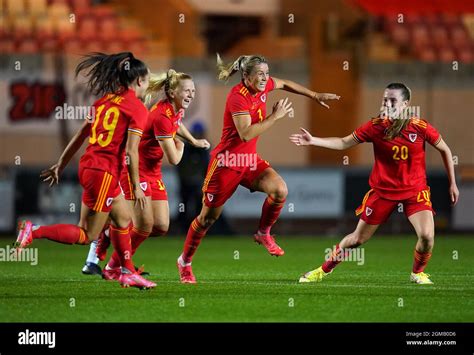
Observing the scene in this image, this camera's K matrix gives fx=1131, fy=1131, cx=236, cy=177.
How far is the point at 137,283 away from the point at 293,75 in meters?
10.1

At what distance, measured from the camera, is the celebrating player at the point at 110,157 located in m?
9.38

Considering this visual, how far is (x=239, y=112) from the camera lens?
1050 cm

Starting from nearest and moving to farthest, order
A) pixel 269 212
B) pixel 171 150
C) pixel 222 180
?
pixel 171 150, pixel 222 180, pixel 269 212

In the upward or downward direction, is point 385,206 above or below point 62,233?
above

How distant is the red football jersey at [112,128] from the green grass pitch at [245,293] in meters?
1.18

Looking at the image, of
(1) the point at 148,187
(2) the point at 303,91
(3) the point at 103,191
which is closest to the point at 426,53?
(2) the point at 303,91

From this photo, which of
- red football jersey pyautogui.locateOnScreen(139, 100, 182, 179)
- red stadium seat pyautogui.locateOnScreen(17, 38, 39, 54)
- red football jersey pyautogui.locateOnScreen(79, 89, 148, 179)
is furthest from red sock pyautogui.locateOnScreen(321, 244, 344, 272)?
red stadium seat pyautogui.locateOnScreen(17, 38, 39, 54)

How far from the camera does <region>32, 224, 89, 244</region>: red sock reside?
9.45 meters

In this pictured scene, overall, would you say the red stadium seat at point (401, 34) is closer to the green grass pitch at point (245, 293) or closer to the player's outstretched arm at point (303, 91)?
the green grass pitch at point (245, 293)

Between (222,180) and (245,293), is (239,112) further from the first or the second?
(245,293)

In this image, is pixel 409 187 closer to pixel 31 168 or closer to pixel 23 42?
pixel 31 168

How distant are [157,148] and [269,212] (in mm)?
1248

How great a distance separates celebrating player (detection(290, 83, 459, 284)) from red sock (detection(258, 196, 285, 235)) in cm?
73

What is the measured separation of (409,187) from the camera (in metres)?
10.5
